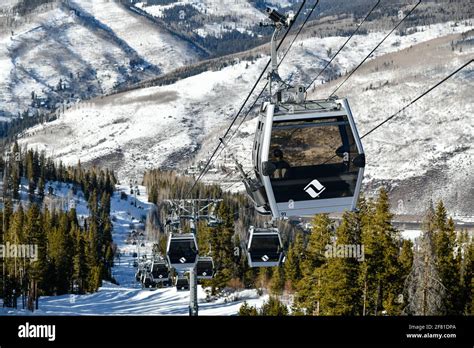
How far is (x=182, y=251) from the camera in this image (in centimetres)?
2989

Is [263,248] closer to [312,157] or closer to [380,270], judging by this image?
[380,270]

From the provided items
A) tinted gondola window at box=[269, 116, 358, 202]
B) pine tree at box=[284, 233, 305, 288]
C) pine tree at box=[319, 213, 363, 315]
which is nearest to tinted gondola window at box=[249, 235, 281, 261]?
pine tree at box=[319, 213, 363, 315]

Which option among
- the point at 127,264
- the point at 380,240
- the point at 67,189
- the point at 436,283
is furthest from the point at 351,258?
the point at 67,189

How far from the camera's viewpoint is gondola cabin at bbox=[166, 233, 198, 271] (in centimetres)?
2934

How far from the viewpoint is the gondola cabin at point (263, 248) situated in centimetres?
2803

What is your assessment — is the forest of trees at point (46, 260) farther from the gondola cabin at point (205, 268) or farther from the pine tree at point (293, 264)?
the pine tree at point (293, 264)

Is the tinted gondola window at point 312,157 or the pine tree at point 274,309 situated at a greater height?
the tinted gondola window at point 312,157

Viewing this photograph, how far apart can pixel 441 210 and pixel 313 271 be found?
902 cm

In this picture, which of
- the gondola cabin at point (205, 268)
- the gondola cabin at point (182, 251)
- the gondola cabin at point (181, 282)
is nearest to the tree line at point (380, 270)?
the gondola cabin at point (182, 251)

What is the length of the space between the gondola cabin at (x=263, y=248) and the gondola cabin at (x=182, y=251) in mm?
2412

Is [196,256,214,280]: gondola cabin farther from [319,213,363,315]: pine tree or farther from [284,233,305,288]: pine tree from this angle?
[284,233,305,288]: pine tree
